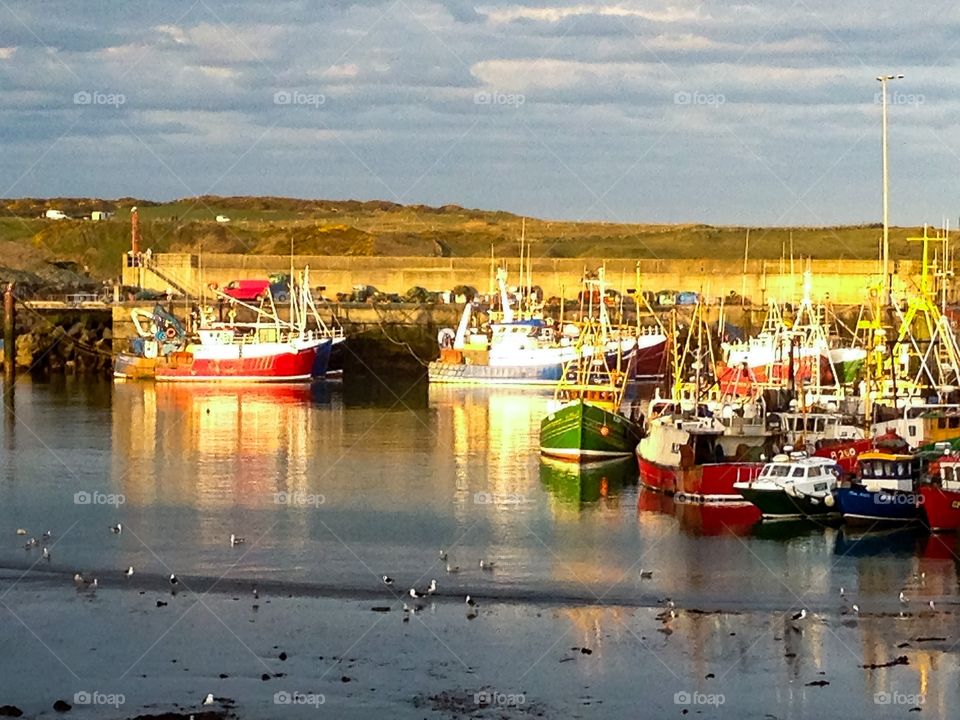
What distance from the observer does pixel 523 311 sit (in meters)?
86.9

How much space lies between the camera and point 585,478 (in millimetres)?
43594

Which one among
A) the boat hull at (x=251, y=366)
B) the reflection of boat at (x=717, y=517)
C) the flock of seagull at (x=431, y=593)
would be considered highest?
the boat hull at (x=251, y=366)

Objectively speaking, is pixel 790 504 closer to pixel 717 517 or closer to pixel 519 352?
pixel 717 517

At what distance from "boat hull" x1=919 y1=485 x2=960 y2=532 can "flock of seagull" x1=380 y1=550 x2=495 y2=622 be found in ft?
24.4

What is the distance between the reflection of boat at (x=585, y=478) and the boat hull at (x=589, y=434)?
0.92 ft

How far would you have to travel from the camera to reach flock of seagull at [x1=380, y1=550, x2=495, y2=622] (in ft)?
89.3

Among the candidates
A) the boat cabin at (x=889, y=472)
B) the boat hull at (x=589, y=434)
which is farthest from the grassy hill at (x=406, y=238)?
the boat cabin at (x=889, y=472)

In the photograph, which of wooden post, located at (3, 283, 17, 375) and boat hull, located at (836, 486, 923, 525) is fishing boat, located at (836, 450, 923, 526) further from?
wooden post, located at (3, 283, 17, 375)

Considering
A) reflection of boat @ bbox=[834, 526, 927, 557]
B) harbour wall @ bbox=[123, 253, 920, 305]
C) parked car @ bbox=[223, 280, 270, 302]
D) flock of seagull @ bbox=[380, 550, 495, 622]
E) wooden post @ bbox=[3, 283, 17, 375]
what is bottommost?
flock of seagull @ bbox=[380, 550, 495, 622]

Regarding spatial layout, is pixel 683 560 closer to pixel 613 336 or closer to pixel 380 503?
pixel 380 503

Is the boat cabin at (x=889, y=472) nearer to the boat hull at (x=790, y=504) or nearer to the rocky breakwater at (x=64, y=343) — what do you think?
the boat hull at (x=790, y=504)

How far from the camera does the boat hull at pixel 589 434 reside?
46312 mm

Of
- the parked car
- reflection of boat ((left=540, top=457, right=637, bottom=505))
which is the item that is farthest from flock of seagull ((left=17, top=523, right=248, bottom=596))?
the parked car

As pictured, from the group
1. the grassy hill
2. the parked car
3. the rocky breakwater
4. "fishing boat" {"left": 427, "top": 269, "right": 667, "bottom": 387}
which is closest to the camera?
"fishing boat" {"left": 427, "top": 269, "right": 667, "bottom": 387}
